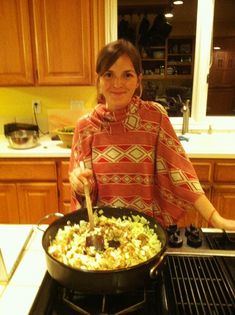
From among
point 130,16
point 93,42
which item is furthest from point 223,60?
point 93,42

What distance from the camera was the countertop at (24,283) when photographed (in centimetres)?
75

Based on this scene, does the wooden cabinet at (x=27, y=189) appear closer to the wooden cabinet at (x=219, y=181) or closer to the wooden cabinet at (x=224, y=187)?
the wooden cabinet at (x=219, y=181)

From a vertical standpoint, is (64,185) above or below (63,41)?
below

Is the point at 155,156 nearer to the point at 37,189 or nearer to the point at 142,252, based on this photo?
the point at 142,252

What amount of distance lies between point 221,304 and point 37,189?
1.97m

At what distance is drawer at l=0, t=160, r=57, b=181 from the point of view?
2.39 meters

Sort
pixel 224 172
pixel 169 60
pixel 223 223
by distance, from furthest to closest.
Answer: pixel 169 60
pixel 224 172
pixel 223 223

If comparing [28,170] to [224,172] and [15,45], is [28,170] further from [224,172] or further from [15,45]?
[224,172]

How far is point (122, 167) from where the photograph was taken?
1283mm

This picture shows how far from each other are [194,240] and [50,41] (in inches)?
80.6

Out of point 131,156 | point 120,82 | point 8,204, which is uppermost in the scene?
point 120,82

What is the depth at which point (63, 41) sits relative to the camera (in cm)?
246

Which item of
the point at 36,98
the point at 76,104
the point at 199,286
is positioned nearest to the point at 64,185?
the point at 76,104

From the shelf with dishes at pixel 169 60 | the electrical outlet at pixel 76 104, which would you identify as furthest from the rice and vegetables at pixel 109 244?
the shelf with dishes at pixel 169 60
